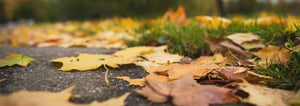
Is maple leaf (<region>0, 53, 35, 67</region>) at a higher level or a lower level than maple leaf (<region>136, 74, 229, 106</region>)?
higher

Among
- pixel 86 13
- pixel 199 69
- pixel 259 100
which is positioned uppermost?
pixel 86 13

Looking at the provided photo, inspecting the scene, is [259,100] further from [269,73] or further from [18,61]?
[18,61]

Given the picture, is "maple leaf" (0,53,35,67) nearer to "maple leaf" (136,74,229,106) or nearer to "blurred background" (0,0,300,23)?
"maple leaf" (136,74,229,106)

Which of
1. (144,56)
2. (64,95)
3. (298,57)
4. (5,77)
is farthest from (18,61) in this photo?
(298,57)

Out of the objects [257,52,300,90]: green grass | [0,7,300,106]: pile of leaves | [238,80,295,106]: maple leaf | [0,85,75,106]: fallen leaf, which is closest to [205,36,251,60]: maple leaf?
[0,7,300,106]: pile of leaves

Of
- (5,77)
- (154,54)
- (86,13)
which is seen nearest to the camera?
(5,77)

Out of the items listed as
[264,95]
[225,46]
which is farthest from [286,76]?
[225,46]
